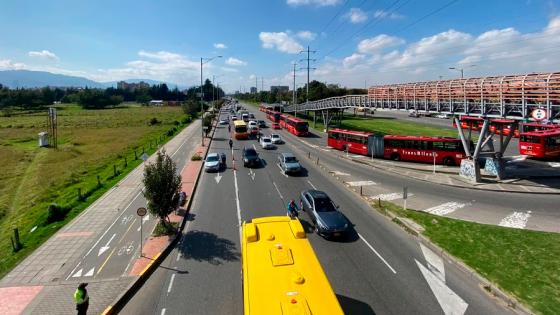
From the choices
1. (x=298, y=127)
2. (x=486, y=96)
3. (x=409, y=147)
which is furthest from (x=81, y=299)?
(x=298, y=127)

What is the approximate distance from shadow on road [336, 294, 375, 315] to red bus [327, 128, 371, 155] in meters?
28.9

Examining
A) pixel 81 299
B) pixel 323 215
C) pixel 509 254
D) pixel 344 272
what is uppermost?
pixel 323 215

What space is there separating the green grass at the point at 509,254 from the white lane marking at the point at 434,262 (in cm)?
64

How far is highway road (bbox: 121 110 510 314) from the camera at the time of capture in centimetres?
1145

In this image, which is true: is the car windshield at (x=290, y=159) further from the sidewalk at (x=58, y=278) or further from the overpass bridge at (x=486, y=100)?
the sidewalk at (x=58, y=278)

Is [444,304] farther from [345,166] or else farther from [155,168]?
[345,166]

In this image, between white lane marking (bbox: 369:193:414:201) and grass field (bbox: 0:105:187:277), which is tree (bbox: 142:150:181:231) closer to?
grass field (bbox: 0:105:187:277)

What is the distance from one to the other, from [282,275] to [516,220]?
1695cm

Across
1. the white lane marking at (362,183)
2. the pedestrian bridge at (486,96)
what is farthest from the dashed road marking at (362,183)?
the pedestrian bridge at (486,96)

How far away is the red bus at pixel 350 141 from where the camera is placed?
3953 centimetres

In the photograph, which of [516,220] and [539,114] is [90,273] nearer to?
[516,220]

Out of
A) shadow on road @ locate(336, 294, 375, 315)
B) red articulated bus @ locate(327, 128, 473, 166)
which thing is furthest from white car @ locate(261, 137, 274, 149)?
shadow on road @ locate(336, 294, 375, 315)

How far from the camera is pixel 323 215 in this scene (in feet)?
57.7

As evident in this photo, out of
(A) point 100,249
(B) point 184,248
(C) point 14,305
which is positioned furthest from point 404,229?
Result: (C) point 14,305
